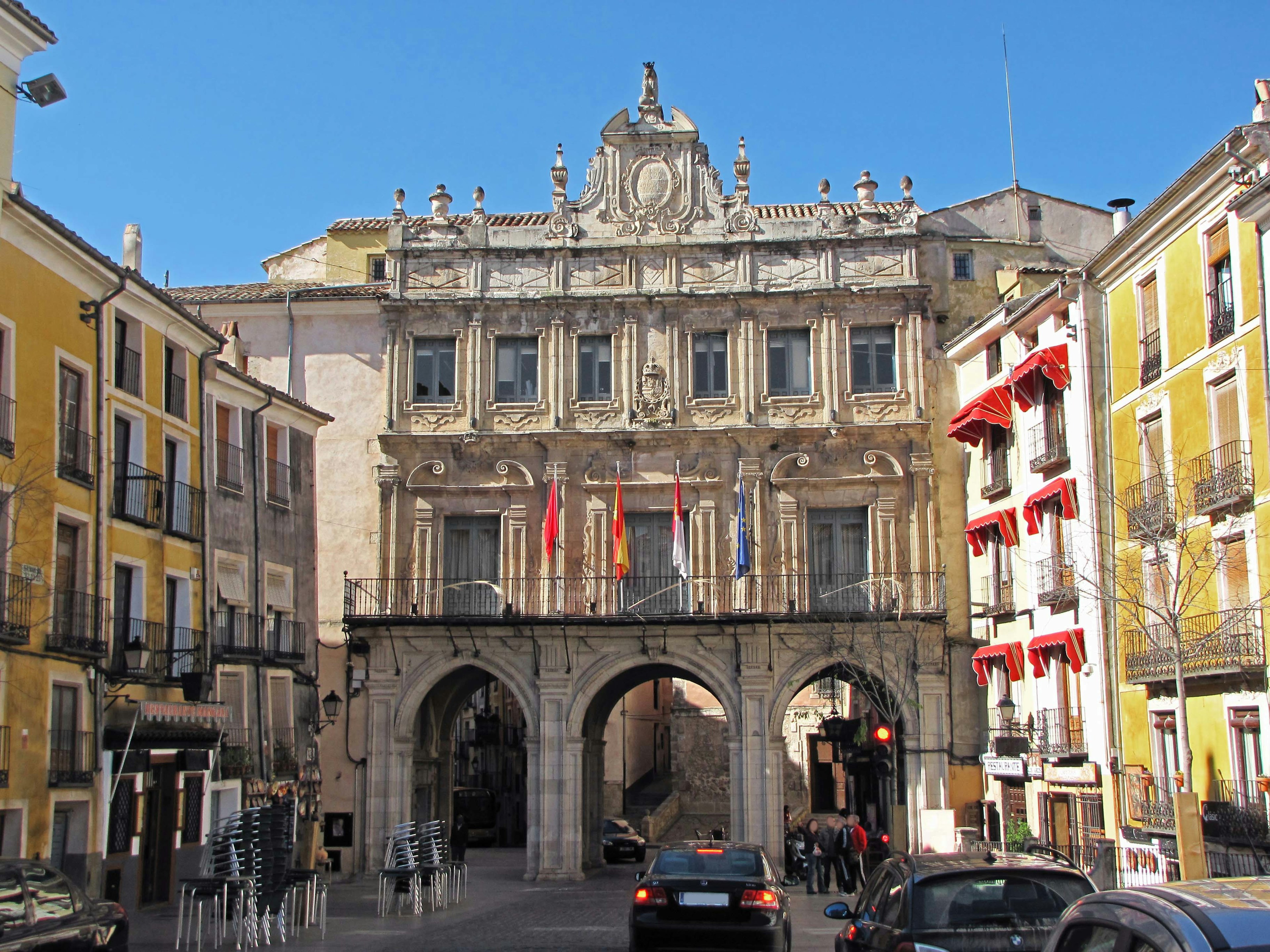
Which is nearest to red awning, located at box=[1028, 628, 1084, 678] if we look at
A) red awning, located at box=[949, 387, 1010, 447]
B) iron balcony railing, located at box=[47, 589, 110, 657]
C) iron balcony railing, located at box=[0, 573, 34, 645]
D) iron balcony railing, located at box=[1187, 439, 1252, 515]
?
red awning, located at box=[949, 387, 1010, 447]

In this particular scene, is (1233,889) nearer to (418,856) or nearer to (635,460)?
(418,856)

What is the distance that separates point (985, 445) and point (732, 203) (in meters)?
8.38

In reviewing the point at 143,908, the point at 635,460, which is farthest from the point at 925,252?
the point at 143,908

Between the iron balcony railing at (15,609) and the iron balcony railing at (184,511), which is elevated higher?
the iron balcony railing at (184,511)

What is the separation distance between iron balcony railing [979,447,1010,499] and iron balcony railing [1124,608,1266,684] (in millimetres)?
6732

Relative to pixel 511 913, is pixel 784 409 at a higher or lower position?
higher

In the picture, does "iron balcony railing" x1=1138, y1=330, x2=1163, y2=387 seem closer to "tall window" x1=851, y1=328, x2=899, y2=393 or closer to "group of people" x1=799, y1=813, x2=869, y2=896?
"tall window" x1=851, y1=328, x2=899, y2=393

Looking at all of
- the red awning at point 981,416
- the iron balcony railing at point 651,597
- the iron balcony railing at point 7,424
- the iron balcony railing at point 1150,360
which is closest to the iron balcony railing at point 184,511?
the iron balcony railing at point 7,424

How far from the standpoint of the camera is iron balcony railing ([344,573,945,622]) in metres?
32.7

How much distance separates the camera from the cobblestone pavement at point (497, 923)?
1812 centimetres

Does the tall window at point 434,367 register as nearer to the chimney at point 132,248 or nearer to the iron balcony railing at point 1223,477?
the chimney at point 132,248

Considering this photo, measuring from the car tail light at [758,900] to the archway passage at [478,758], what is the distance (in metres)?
20.2

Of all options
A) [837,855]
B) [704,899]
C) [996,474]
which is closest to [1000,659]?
[996,474]

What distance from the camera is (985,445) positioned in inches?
1272
